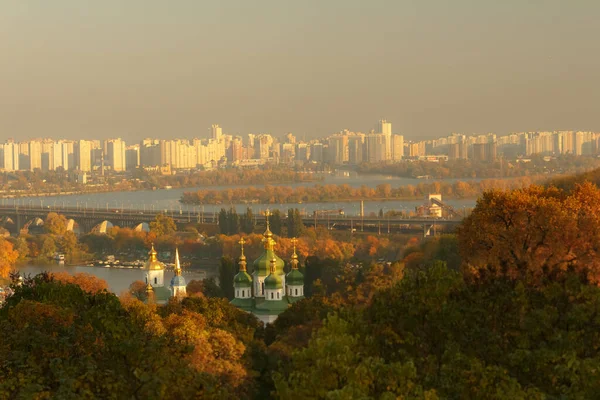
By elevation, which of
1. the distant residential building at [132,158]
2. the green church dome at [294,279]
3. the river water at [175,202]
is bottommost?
the river water at [175,202]

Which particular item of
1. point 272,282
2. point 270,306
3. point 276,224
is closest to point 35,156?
point 276,224

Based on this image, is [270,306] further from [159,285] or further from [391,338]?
[391,338]

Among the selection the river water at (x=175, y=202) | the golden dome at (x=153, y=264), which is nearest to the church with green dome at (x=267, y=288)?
the golden dome at (x=153, y=264)

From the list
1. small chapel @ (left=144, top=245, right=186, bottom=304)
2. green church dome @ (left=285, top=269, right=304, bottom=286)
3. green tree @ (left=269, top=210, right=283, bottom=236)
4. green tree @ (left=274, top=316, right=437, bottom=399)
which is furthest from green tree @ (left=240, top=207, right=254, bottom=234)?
green tree @ (left=274, top=316, right=437, bottom=399)

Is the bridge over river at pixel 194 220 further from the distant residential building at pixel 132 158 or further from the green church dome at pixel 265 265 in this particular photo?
the distant residential building at pixel 132 158

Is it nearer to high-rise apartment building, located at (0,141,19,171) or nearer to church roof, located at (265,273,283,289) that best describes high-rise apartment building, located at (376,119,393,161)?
high-rise apartment building, located at (0,141,19,171)

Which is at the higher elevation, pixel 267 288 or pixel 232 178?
pixel 232 178
